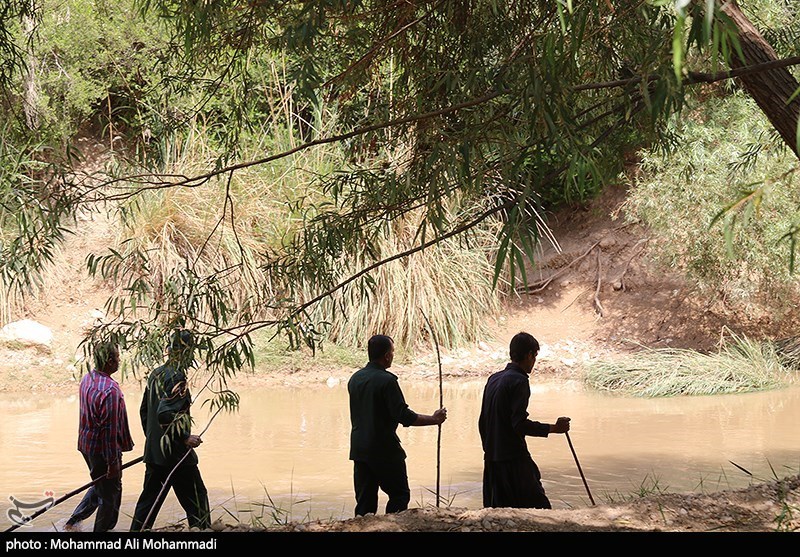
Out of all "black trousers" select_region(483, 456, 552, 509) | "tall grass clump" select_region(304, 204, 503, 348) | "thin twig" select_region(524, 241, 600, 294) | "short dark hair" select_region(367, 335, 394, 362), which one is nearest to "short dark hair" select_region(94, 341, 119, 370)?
"short dark hair" select_region(367, 335, 394, 362)

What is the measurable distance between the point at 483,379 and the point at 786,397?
4.25 meters

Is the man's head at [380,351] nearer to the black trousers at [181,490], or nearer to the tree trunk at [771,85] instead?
the black trousers at [181,490]

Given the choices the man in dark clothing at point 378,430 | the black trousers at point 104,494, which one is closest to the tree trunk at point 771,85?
the man in dark clothing at point 378,430

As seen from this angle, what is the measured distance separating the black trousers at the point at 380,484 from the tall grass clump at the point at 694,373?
7.61m

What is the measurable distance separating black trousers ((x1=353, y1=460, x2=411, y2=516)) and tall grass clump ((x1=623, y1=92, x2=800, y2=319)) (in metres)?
8.01

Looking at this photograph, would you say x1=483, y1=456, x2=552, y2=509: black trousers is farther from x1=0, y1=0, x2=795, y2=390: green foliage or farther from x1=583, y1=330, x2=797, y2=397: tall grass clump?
x1=583, y1=330, x2=797, y2=397: tall grass clump

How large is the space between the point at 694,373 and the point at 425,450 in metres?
4.98

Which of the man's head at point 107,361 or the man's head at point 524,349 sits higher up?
the man's head at point 107,361

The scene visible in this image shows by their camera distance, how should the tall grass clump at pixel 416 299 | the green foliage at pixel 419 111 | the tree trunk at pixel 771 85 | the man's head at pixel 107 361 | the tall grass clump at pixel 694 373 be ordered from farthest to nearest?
1. the tall grass clump at pixel 416 299
2. the tall grass clump at pixel 694 373
3. the man's head at pixel 107 361
4. the tree trunk at pixel 771 85
5. the green foliage at pixel 419 111

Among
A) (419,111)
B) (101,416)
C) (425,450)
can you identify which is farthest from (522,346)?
(425,450)

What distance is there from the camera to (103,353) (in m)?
5.24

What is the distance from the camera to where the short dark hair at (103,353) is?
16.0 ft

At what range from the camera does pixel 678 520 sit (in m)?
5.64

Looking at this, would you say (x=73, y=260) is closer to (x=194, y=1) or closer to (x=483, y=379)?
(x=483, y=379)
